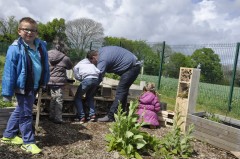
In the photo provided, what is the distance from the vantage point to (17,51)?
151 inches

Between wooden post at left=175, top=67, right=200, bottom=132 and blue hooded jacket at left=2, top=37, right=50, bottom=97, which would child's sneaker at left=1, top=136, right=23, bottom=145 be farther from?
wooden post at left=175, top=67, right=200, bottom=132

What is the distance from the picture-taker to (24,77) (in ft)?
12.5

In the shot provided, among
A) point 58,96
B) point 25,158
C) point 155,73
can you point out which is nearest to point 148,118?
point 58,96

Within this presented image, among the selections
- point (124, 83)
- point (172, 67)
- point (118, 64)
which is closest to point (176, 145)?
point (124, 83)

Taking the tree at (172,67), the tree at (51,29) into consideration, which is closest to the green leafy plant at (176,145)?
the tree at (172,67)

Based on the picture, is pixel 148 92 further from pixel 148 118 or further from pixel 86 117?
pixel 86 117

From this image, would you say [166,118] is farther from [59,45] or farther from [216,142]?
[59,45]

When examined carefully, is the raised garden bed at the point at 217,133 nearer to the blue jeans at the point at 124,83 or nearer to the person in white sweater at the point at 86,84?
the blue jeans at the point at 124,83

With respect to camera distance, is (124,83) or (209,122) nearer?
(209,122)

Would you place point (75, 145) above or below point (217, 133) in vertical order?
below

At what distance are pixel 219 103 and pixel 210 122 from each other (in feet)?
11.1

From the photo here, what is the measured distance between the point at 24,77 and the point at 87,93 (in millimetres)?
2360

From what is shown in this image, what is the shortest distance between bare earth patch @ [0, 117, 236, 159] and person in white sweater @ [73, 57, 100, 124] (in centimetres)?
24

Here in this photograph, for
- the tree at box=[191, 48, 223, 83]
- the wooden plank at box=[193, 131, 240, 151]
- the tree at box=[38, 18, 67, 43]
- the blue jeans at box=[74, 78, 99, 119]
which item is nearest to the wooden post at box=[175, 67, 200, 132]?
the wooden plank at box=[193, 131, 240, 151]
